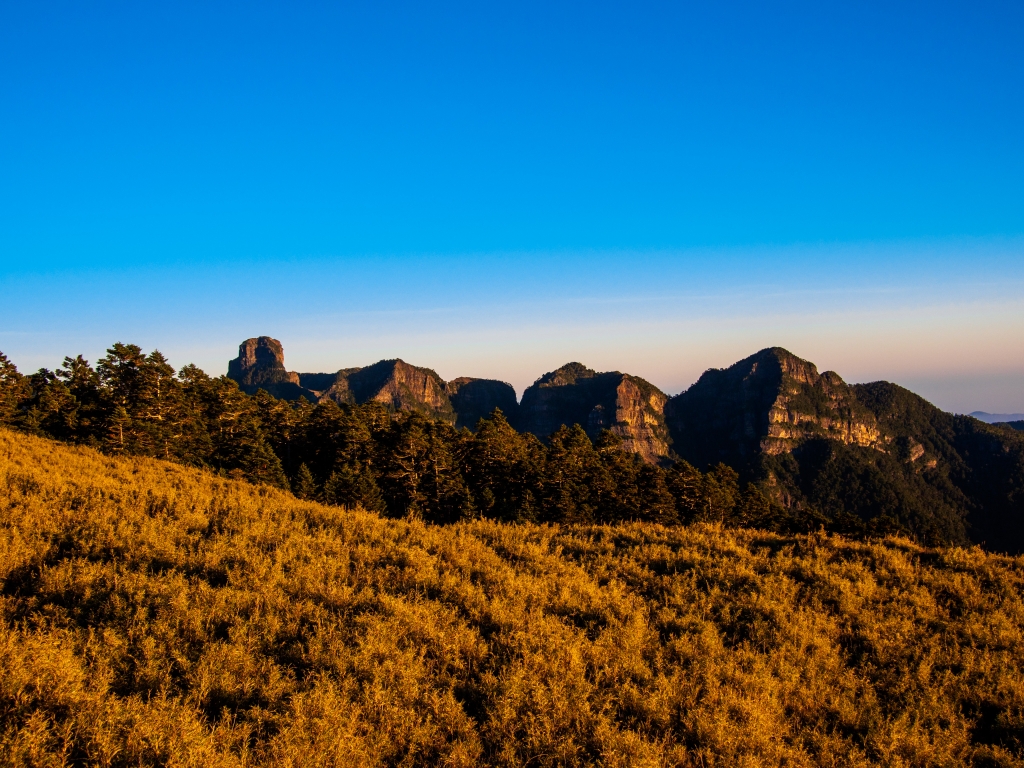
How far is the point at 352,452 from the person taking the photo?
160 ft

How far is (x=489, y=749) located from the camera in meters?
6.12

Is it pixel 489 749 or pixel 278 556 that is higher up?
pixel 278 556

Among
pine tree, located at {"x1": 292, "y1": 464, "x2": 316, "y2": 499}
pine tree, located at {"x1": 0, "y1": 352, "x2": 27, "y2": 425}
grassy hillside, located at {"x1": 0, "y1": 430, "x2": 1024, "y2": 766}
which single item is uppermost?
pine tree, located at {"x1": 0, "y1": 352, "x2": 27, "y2": 425}

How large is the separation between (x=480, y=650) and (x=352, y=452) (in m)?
43.7

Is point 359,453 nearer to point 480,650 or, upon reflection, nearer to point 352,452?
point 352,452

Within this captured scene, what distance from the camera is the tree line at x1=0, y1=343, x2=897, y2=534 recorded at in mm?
39719

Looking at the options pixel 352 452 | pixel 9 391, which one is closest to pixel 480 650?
pixel 352 452

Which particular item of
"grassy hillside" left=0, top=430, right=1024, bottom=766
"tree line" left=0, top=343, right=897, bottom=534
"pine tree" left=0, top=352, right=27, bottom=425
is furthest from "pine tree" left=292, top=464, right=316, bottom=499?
"grassy hillside" left=0, top=430, right=1024, bottom=766

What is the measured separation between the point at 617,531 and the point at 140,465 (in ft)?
74.4

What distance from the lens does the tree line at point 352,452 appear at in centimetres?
3972

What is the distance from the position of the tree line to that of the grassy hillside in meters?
26.8

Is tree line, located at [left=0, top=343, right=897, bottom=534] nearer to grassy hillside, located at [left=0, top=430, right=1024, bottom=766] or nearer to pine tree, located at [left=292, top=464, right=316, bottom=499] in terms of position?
pine tree, located at [left=292, top=464, right=316, bottom=499]

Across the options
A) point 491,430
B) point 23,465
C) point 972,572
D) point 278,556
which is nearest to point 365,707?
point 278,556

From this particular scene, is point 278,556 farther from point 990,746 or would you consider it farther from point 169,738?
point 990,746
